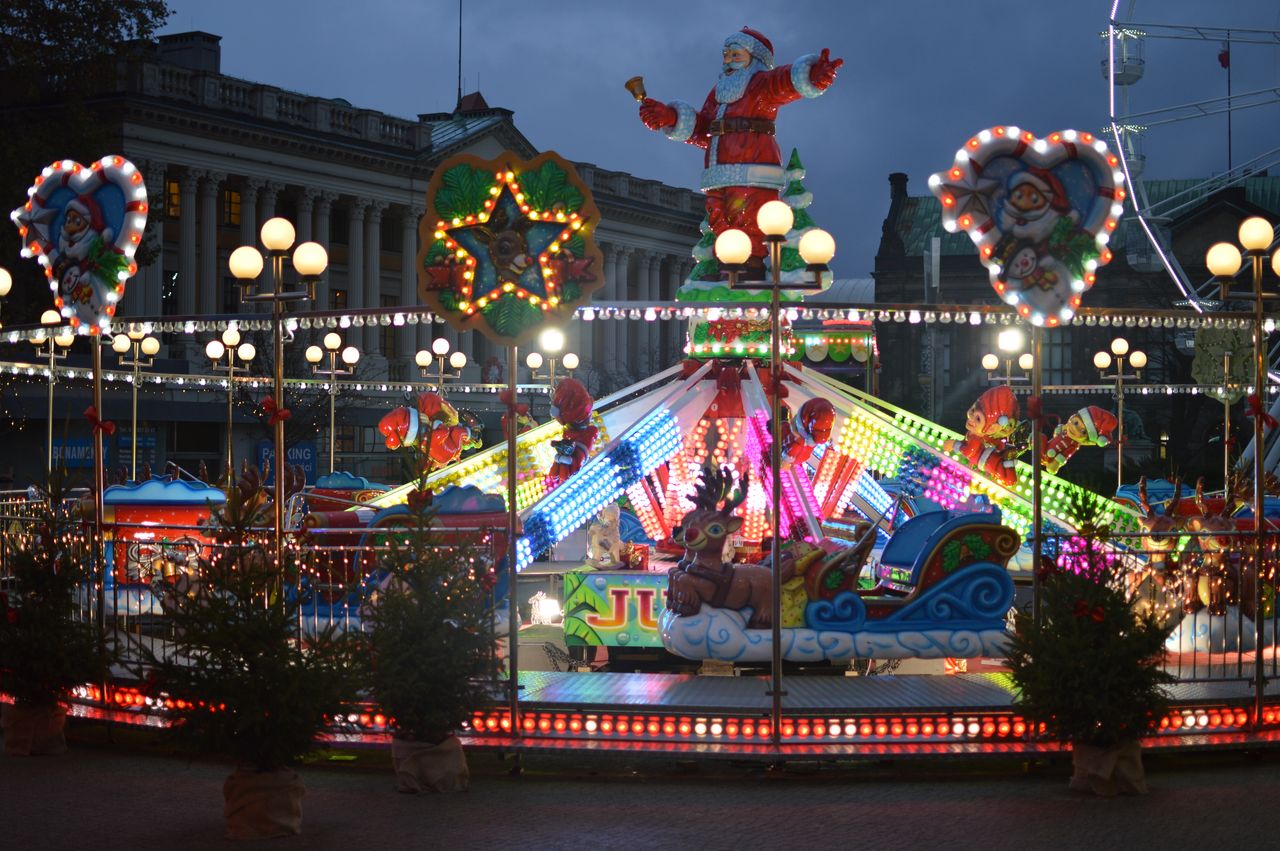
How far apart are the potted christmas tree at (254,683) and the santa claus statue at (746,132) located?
831cm

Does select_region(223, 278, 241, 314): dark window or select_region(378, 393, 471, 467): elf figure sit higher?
select_region(223, 278, 241, 314): dark window

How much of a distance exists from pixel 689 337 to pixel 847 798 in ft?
27.2

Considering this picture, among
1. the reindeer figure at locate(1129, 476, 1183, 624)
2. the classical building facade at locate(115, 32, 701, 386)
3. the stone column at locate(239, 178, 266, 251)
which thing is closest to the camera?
the reindeer figure at locate(1129, 476, 1183, 624)

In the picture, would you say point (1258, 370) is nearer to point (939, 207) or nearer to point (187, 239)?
point (187, 239)

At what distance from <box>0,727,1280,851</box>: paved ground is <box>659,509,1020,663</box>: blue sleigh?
2.13 meters

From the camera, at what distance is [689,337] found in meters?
17.8

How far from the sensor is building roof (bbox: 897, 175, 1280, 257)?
64812mm

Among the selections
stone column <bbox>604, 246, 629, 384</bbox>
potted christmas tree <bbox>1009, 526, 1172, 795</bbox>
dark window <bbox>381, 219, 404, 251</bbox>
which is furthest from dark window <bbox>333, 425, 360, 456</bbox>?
potted christmas tree <bbox>1009, 526, 1172, 795</bbox>

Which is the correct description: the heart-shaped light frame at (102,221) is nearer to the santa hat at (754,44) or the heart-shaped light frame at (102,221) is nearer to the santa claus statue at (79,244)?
the santa claus statue at (79,244)

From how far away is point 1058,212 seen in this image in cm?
1173

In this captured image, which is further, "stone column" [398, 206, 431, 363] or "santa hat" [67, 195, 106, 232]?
"stone column" [398, 206, 431, 363]

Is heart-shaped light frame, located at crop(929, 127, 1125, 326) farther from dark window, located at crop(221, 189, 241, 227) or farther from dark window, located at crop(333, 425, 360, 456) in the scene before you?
dark window, located at crop(221, 189, 241, 227)

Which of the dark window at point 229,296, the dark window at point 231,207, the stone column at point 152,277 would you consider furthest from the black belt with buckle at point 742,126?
the dark window at point 231,207

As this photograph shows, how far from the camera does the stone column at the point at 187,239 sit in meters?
51.4
